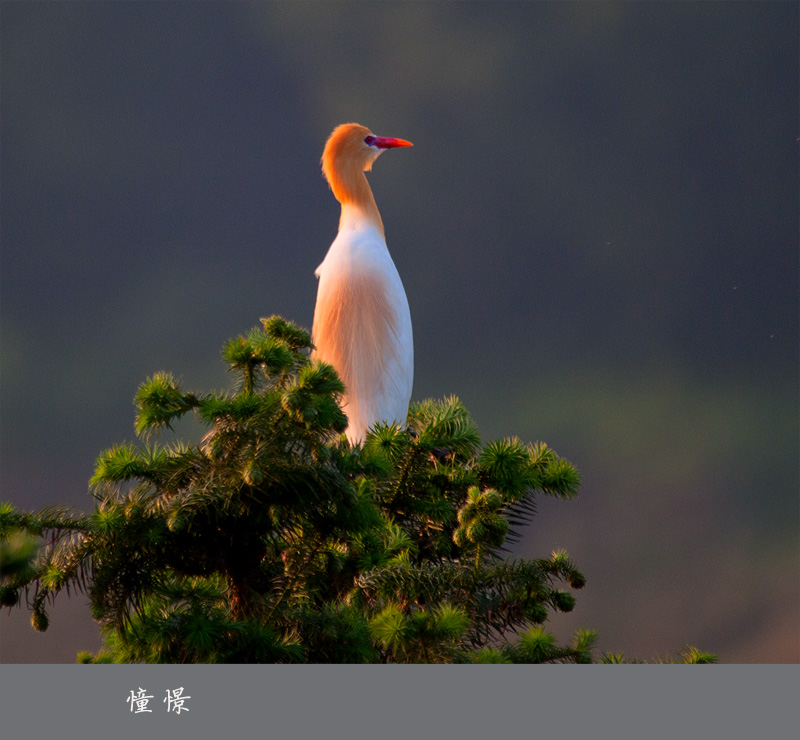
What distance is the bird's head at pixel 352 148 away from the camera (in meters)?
2.81

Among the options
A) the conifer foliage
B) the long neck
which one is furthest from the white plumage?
the conifer foliage

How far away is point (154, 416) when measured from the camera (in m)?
1.17

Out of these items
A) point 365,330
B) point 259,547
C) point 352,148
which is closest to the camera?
point 259,547

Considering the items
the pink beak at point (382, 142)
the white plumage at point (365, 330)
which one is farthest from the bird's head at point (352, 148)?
the white plumage at point (365, 330)

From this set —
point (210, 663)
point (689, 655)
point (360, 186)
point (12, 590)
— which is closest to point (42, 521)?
point (12, 590)

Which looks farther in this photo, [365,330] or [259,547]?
[365,330]

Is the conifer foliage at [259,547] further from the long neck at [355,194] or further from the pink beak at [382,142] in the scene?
the pink beak at [382,142]

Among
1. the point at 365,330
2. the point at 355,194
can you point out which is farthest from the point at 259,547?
the point at 355,194

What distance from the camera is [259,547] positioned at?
1264 millimetres

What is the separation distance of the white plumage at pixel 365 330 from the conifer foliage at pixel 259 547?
101cm

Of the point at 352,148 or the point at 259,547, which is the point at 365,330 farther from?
the point at 259,547

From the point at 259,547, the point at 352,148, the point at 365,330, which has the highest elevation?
the point at 352,148

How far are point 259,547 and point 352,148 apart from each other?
1.87 meters

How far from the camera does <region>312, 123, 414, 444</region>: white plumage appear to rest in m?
2.45
